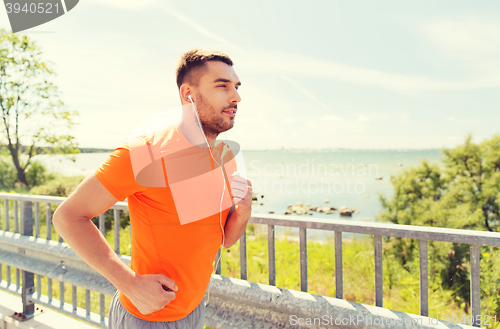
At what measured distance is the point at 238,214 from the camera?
4.76ft

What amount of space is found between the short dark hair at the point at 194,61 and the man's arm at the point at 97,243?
0.65 metres

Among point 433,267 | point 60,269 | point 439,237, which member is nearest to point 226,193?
point 439,237

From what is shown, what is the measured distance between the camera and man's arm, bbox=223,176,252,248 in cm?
134

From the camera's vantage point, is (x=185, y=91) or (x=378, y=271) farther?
(x=378, y=271)

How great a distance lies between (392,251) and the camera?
626cm

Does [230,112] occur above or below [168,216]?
above

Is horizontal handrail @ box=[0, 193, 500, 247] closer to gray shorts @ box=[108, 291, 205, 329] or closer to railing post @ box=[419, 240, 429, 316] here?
railing post @ box=[419, 240, 429, 316]

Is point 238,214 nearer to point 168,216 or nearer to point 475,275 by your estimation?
point 168,216

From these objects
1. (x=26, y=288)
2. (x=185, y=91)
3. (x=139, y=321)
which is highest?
(x=185, y=91)

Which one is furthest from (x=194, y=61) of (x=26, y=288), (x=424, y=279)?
(x=26, y=288)

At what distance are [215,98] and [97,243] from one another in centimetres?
80

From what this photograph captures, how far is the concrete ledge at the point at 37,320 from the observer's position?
297 centimetres

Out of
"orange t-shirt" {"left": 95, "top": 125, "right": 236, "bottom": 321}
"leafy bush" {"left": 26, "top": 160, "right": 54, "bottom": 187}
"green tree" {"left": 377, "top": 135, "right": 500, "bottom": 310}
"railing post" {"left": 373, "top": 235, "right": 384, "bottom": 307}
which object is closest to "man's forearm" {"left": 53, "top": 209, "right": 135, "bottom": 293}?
"orange t-shirt" {"left": 95, "top": 125, "right": 236, "bottom": 321}

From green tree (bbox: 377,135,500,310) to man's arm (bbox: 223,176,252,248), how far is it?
4.97 meters
